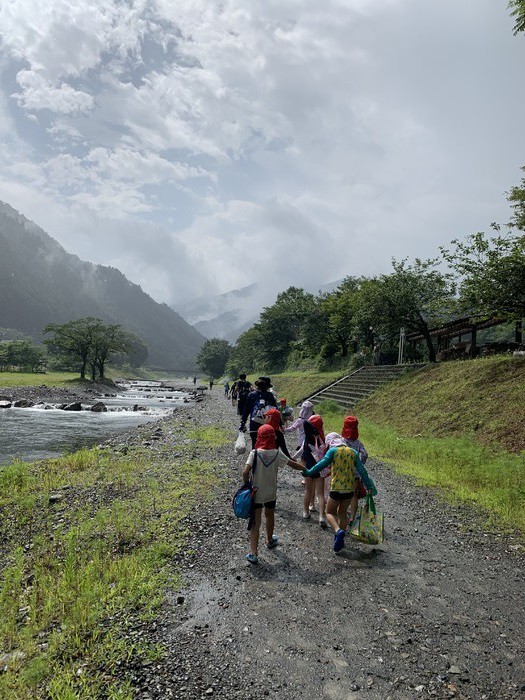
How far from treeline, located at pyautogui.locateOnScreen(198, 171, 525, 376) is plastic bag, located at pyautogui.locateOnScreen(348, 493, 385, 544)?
14506 millimetres

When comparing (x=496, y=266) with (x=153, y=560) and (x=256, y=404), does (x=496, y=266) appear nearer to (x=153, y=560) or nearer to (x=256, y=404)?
(x=256, y=404)

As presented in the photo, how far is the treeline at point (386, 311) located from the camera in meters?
18.0

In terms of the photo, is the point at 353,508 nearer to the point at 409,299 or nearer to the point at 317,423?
the point at 317,423

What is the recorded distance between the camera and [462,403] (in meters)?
17.9

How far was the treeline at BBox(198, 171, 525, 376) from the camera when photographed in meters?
18.0

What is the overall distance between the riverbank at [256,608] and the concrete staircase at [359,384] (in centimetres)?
1996

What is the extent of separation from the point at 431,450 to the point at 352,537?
326 inches

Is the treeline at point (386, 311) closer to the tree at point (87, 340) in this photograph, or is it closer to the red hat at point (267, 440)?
the red hat at point (267, 440)

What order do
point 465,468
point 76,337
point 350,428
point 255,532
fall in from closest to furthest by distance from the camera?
point 255,532, point 350,428, point 465,468, point 76,337

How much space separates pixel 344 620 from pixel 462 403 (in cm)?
1531

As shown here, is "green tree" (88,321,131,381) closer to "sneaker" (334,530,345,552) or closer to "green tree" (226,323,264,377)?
"green tree" (226,323,264,377)

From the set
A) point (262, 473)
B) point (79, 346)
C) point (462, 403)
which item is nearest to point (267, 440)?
point (262, 473)

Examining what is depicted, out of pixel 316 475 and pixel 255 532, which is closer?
pixel 255 532

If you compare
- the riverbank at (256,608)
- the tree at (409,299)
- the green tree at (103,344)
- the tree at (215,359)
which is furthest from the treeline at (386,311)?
the tree at (215,359)
